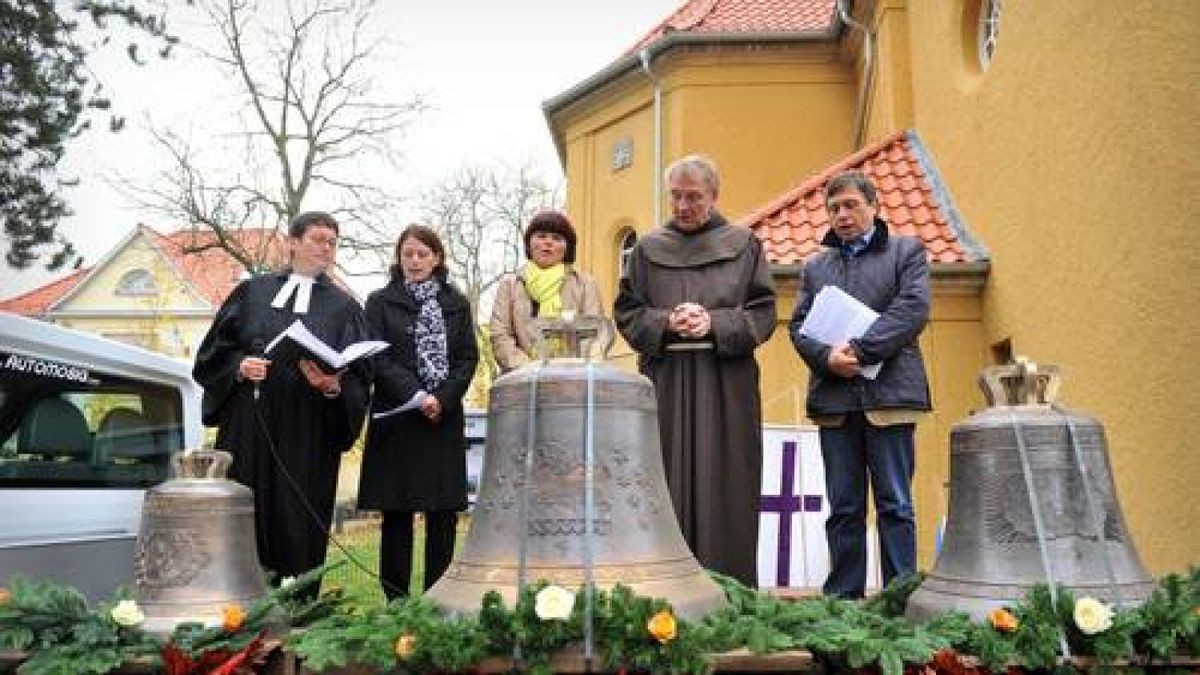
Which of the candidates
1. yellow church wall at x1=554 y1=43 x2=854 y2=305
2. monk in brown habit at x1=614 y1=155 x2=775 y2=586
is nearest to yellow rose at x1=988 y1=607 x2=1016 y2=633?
monk in brown habit at x1=614 y1=155 x2=775 y2=586

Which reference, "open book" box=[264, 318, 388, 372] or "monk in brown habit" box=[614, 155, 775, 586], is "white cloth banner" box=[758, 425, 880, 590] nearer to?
"monk in brown habit" box=[614, 155, 775, 586]

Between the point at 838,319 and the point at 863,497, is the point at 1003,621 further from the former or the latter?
the point at 838,319

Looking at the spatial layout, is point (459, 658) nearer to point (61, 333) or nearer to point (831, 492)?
point (831, 492)

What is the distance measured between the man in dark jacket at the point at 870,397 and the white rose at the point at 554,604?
6.61ft

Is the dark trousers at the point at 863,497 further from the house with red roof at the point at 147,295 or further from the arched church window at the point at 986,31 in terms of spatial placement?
the house with red roof at the point at 147,295

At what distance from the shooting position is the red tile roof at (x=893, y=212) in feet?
30.1

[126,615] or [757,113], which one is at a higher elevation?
[757,113]

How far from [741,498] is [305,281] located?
7.59 feet

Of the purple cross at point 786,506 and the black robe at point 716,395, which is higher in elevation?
the black robe at point 716,395

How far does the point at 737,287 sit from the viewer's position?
4453 millimetres

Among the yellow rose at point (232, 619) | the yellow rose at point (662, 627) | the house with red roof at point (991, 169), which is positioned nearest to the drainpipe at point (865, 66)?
the house with red roof at point (991, 169)

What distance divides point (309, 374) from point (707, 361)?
177 cm

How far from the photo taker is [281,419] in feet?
15.4

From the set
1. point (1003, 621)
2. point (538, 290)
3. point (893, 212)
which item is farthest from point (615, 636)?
point (893, 212)
